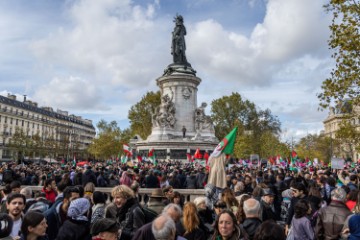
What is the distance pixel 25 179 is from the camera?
15.3 metres

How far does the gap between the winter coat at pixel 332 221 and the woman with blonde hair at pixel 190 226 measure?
7.03ft

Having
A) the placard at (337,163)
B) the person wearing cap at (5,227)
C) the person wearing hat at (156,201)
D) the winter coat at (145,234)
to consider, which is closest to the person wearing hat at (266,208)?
the person wearing hat at (156,201)

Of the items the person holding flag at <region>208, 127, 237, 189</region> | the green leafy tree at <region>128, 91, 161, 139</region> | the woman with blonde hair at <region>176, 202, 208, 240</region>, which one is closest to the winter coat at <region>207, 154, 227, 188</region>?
the person holding flag at <region>208, 127, 237, 189</region>

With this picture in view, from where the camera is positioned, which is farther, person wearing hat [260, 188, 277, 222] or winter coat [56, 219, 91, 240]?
person wearing hat [260, 188, 277, 222]

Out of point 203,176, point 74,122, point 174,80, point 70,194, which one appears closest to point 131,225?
point 70,194

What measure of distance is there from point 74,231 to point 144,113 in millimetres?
64470

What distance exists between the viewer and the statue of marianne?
48.2m

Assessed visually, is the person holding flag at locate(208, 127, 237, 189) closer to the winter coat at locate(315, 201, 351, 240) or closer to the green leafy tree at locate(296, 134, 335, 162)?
the winter coat at locate(315, 201, 351, 240)

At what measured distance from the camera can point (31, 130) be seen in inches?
3253

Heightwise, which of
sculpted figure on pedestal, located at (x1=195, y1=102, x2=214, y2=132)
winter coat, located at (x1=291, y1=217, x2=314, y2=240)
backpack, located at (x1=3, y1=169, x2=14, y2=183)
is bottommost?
winter coat, located at (x1=291, y1=217, x2=314, y2=240)

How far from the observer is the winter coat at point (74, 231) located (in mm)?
4656

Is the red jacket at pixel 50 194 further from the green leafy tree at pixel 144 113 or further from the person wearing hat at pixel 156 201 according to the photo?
the green leafy tree at pixel 144 113

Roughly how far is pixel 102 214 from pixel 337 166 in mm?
14802

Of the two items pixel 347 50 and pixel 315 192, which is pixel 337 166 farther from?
pixel 315 192
